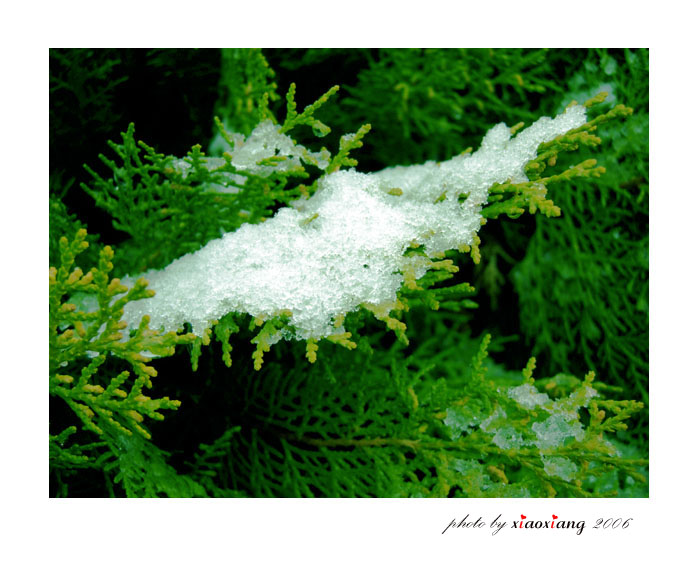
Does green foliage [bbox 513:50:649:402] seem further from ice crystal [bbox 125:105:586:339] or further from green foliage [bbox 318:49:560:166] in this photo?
ice crystal [bbox 125:105:586:339]

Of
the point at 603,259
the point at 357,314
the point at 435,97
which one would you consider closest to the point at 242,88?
the point at 435,97

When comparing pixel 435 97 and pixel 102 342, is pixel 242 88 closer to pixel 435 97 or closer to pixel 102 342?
pixel 435 97

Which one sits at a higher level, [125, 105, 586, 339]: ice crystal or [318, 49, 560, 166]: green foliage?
[318, 49, 560, 166]: green foliage

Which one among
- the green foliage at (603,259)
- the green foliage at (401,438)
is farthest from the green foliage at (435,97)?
the green foliage at (401,438)

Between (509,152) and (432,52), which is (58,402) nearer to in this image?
(509,152)

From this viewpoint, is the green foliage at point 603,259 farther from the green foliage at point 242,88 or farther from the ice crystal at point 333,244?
the green foliage at point 242,88

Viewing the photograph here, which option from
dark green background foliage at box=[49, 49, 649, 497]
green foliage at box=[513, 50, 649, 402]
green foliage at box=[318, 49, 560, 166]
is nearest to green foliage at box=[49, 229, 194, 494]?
dark green background foliage at box=[49, 49, 649, 497]

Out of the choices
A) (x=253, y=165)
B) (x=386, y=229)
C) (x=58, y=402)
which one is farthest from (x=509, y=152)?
(x=58, y=402)

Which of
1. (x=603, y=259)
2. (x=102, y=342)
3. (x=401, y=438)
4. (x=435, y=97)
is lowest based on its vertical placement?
(x=401, y=438)

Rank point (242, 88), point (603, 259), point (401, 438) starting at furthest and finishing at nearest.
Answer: point (603, 259) < point (242, 88) < point (401, 438)
